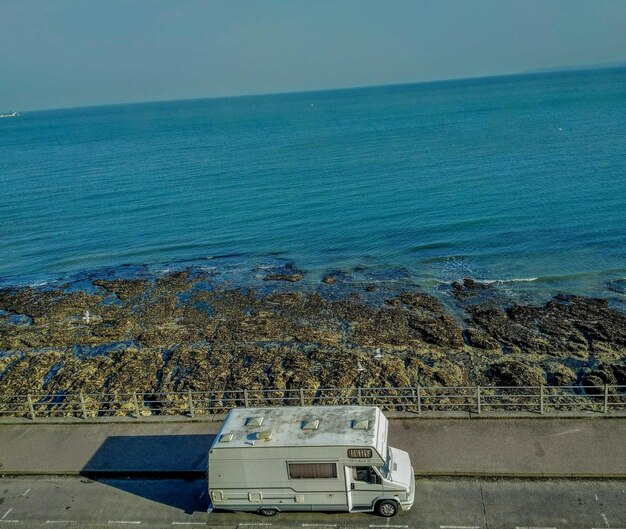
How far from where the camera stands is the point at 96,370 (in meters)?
29.5

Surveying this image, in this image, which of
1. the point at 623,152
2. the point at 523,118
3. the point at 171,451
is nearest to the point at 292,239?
the point at 171,451

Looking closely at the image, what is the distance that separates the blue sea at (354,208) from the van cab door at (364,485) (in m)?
24.5

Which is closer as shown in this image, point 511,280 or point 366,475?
point 366,475

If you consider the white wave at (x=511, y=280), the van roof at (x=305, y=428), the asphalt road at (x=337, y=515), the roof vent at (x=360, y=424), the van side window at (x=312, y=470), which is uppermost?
the roof vent at (x=360, y=424)

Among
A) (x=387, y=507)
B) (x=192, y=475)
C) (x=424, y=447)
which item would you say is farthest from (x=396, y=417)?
(x=192, y=475)

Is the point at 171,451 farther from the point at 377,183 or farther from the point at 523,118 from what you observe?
the point at 523,118

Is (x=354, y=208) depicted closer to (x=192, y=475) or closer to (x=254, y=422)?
(x=192, y=475)

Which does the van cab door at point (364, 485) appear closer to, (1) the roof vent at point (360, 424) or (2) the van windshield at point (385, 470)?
(2) the van windshield at point (385, 470)

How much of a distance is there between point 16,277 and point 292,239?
2388 centimetres

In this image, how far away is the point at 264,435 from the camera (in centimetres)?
1602

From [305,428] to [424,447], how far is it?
541 centimetres

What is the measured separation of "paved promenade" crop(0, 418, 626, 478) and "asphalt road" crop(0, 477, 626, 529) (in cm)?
45

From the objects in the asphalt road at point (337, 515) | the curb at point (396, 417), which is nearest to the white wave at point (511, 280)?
the curb at point (396, 417)

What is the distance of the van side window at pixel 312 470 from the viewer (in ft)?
51.5
